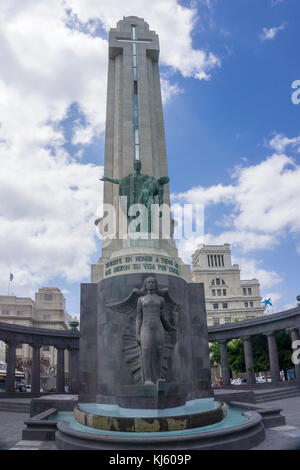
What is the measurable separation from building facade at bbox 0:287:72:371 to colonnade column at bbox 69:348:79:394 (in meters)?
56.4

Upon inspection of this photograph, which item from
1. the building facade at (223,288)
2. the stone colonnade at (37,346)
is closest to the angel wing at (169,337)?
the stone colonnade at (37,346)

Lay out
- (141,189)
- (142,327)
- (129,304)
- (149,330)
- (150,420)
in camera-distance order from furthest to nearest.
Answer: (141,189)
(129,304)
(142,327)
(149,330)
(150,420)

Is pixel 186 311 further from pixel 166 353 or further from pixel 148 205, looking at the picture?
pixel 148 205

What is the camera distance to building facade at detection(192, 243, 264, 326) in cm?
9243

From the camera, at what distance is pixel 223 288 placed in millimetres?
98562

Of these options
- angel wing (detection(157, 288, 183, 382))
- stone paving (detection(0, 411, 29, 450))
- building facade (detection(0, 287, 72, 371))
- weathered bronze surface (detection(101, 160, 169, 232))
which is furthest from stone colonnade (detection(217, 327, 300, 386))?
building facade (detection(0, 287, 72, 371))

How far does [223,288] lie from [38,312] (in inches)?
2205

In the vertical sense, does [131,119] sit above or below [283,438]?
above

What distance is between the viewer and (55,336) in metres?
37.2

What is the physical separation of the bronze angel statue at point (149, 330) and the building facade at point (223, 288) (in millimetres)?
76109

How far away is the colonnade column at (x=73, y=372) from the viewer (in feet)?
113

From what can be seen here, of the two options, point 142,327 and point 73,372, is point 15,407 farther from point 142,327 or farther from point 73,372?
point 142,327

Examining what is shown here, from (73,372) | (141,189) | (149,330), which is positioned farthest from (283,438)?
(73,372)
